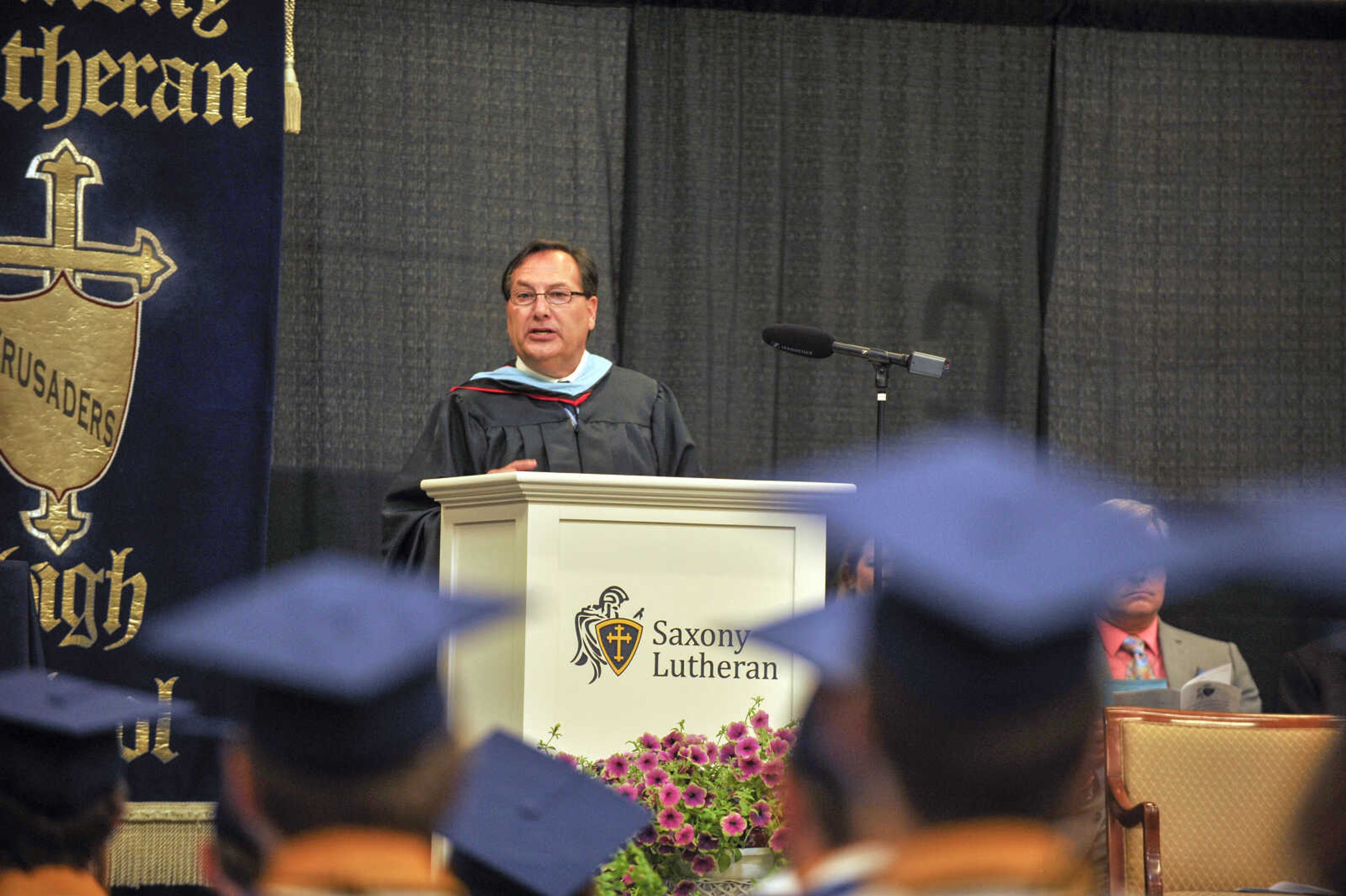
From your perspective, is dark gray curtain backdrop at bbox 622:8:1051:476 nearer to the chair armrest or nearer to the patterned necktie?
the patterned necktie

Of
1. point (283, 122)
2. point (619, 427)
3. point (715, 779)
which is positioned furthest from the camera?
point (619, 427)

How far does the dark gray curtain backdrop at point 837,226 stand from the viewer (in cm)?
596

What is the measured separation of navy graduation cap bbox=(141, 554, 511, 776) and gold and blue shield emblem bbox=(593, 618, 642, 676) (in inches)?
105

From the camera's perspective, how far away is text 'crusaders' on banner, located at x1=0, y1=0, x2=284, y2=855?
14.0 feet

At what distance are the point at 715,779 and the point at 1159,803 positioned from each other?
1.55m

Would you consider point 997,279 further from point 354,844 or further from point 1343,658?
point 354,844

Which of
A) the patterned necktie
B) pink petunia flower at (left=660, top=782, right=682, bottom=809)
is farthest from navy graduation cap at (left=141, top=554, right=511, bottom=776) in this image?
the patterned necktie

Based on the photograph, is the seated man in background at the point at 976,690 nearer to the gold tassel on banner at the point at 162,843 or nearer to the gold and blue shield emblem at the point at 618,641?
the gold and blue shield emblem at the point at 618,641

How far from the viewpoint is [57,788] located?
95 cm

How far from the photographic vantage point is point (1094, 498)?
2.81 feet

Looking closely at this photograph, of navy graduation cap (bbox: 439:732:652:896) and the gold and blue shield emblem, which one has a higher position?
navy graduation cap (bbox: 439:732:652:896)

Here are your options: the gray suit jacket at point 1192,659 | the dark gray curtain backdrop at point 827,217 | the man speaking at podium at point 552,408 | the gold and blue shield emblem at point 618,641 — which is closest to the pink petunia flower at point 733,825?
the gold and blue shield emblem at point 618,641

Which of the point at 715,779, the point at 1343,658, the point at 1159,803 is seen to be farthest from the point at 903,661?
the point at 1159,803

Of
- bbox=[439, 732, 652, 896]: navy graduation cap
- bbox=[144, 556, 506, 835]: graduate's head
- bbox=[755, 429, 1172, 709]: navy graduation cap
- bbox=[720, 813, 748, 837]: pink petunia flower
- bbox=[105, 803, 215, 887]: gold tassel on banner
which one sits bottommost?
bbox=[105, 803, 215, 887]: gold tassel on banner
